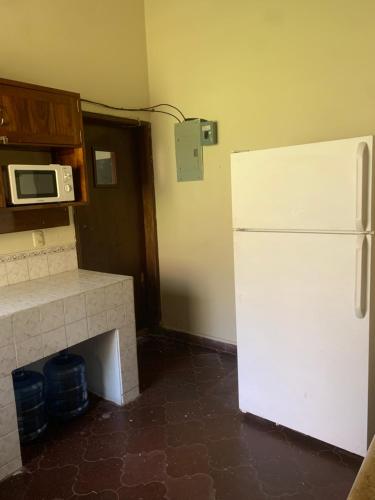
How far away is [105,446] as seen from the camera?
2.20 metres

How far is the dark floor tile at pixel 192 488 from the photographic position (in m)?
1.81

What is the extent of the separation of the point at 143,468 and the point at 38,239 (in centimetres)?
159

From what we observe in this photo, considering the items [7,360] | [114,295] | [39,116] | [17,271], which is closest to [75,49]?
[39,116]

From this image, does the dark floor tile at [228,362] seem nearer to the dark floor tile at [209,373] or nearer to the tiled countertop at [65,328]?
the dark floor tile at [209,373]

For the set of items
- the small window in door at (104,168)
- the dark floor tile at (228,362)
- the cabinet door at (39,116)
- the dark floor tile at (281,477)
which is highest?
the cabinet door at (39,116)

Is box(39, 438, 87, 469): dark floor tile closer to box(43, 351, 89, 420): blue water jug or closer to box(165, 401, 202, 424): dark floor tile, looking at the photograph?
box(43, 351, 89, 420): blue water jug

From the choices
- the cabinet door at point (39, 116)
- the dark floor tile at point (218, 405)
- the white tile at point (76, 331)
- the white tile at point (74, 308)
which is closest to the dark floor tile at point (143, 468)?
the dark floor tile at point (218, 405)

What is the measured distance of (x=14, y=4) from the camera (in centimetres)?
241

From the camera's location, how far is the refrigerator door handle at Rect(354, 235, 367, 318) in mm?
1793

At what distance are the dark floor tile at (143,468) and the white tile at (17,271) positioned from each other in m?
1.29

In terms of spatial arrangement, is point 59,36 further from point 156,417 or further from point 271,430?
point 271,430

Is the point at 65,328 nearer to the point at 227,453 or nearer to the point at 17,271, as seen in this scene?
the point at 17,271

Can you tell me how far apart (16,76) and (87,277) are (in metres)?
1.38

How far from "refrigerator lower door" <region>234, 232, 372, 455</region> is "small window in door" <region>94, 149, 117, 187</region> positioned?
1509 mm
